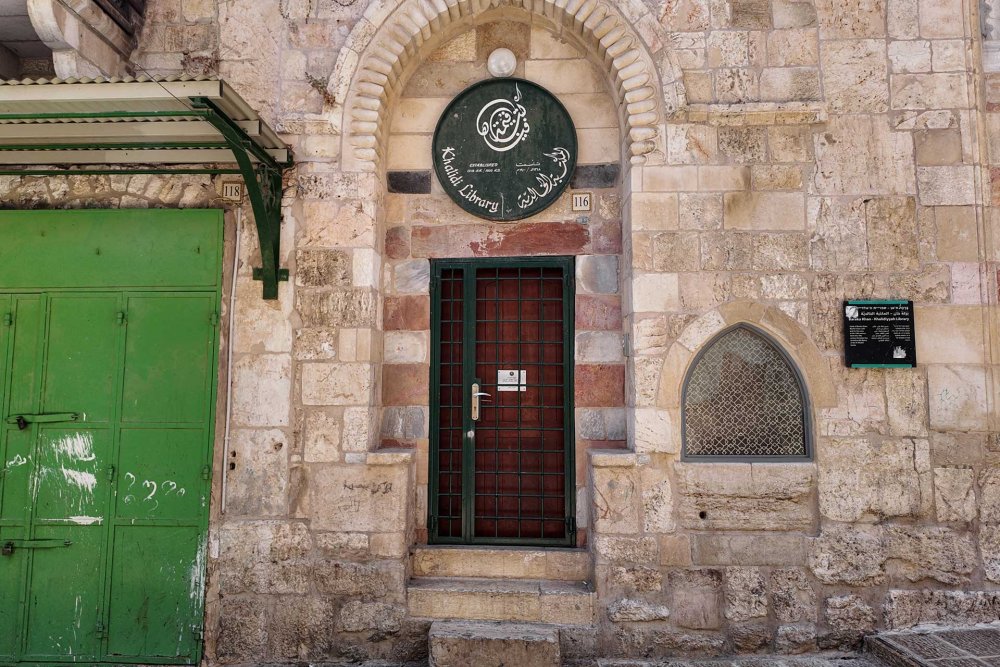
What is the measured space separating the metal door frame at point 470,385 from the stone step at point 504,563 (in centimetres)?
13

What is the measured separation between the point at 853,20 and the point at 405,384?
4.01 meters

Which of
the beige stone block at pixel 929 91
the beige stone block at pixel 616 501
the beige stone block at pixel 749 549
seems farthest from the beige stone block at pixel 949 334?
the beige stone block at pixel 616 501

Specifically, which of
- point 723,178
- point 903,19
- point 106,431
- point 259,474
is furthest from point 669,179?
point 106,431

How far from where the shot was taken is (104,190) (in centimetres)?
420

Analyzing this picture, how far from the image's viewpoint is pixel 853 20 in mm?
3951

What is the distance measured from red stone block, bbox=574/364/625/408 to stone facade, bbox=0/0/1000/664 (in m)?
0.02

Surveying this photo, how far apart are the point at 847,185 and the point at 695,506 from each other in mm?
2366

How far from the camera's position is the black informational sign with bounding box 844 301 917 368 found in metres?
3.74

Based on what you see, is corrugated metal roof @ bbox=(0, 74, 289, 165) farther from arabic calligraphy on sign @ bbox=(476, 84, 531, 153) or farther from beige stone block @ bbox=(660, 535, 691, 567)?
beige stone block @ bbox=(660, 535, 691, 567)

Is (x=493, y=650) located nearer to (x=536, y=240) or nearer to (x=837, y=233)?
(x=536, y=240)

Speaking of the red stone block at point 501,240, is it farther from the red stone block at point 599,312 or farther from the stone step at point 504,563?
the stone step at point 504,563

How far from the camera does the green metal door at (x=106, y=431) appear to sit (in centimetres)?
388

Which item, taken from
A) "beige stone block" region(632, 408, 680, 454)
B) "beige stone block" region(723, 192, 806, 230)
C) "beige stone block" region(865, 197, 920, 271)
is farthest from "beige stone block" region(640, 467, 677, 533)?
"beige stone block" region(865, 197, 920, 271)

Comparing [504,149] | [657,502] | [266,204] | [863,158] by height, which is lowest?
[657,502]
